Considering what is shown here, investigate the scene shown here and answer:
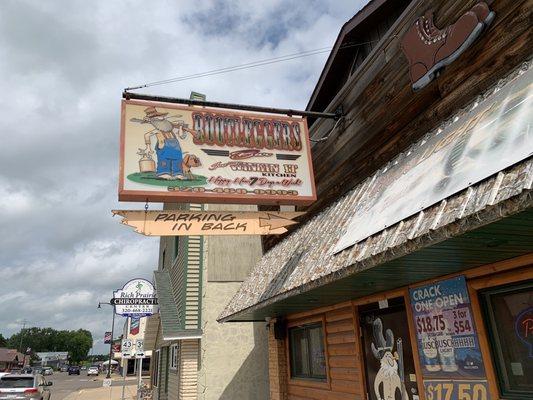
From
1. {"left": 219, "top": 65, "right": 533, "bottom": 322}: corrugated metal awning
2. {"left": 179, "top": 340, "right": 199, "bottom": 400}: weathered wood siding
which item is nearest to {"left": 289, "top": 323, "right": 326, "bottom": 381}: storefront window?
{"left": 219, "top": 65, "right": 533, "bottom": 322}: corrugated metal awning

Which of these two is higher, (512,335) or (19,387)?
(512,335)

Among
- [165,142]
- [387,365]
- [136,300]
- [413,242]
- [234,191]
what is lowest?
[387,365]

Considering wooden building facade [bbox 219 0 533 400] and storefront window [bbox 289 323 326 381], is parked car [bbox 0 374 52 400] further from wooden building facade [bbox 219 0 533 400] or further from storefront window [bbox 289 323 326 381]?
wooden building facade [bbox 219 0 533 400]

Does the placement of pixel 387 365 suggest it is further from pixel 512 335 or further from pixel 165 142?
pixel 165 142

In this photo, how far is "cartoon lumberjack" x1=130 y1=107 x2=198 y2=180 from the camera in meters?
6.37

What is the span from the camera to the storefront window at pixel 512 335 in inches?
162

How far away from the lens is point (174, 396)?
1451 cm

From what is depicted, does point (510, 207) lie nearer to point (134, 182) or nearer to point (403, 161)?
point (403, 161)

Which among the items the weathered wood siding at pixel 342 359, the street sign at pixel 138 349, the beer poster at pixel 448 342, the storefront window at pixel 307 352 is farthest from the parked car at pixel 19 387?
the beer poster at pixel 448 342

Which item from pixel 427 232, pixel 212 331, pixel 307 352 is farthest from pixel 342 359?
pixel 212 331

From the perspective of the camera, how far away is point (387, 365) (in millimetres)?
5996

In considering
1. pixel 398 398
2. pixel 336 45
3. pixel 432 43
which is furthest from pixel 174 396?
pixel 432 43

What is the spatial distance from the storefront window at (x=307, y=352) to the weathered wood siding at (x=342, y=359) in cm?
35

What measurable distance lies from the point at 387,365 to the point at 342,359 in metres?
1.18
